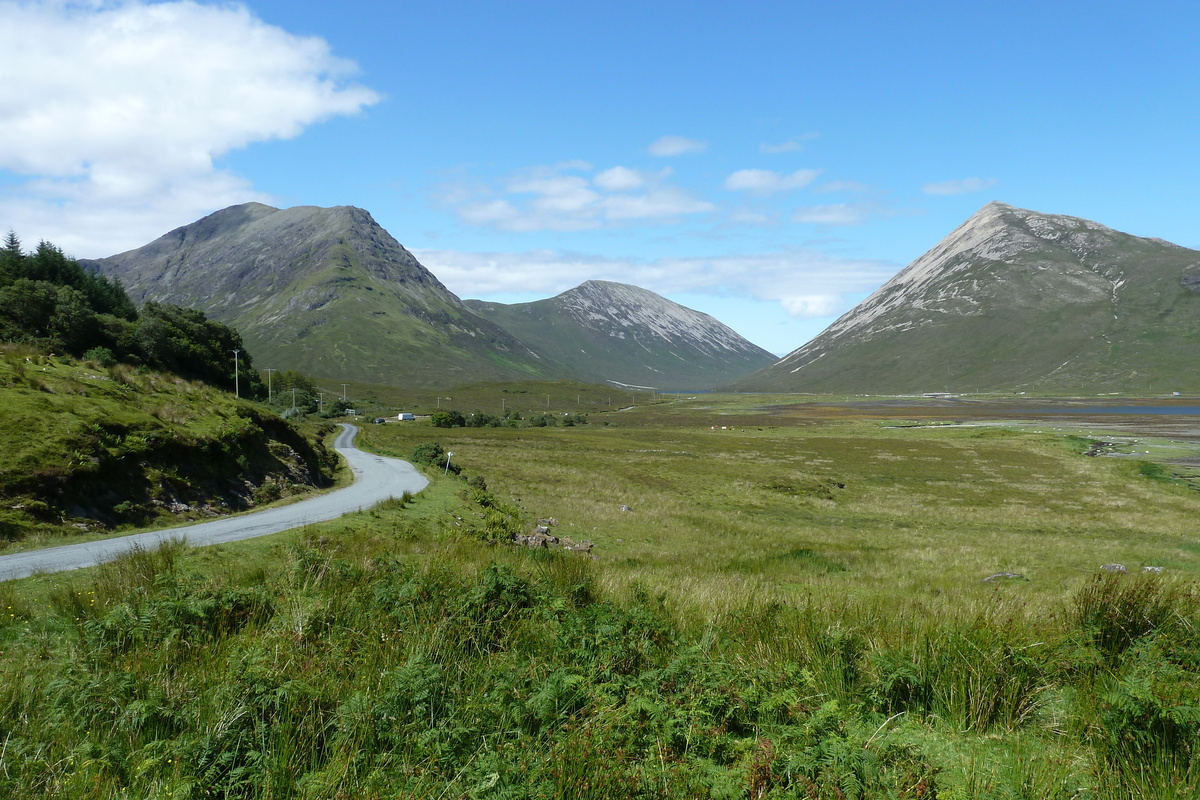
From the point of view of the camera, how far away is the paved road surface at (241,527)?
11.1m

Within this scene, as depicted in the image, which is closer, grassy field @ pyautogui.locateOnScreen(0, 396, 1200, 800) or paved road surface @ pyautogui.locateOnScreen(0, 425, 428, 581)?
grassy field @ pyautogui.locateOnScreen(0, 396, 1200, 800)

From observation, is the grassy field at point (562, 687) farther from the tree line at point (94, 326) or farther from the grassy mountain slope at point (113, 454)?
the tree line at point (94, 326)

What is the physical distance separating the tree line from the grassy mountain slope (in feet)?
26.2

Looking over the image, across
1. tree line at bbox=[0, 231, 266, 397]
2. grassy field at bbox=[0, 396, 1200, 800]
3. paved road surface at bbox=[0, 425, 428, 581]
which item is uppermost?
tree line at bbox=[0, 231, 266, 397]

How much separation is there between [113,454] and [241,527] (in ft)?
16.5

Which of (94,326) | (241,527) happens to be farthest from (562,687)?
(94,326)

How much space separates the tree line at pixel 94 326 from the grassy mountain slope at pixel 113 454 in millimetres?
7989

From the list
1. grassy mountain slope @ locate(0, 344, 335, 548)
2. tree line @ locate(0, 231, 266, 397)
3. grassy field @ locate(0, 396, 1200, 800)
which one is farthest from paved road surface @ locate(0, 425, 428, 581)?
tree line @ locate(0, 231, 266, 397)

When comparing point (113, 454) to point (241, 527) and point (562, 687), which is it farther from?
point (562, 687)

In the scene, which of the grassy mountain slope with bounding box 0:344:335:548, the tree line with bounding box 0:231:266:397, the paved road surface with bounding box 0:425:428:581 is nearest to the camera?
the paved road surface with bounding box 0:425:428:581

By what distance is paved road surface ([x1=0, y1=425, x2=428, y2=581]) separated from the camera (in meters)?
11.1

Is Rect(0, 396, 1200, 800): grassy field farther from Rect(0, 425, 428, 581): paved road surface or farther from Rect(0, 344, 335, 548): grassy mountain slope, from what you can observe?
Rect(0, 344, 335, 548): grassy mountain slope

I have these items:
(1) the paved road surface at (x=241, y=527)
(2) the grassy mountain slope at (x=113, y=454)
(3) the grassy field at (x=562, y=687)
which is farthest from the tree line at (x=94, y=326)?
(3) the grassy field at (x=562, y=687)

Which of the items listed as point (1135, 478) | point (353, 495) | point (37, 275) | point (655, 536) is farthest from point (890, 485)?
point (37, 275)
